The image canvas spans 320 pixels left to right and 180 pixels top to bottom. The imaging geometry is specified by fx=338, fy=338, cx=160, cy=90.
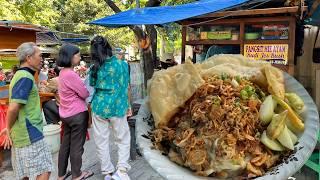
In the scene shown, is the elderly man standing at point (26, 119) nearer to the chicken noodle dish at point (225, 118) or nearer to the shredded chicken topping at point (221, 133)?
the chicken noodle dish at point (225, 118)

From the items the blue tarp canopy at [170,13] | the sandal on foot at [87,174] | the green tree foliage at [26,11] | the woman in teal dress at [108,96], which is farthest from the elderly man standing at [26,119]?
the green tree foliage at [26,11]

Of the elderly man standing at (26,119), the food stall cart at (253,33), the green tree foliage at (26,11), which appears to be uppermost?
the green tree foliage at (26,11)

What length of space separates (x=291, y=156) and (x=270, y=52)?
9.02 ft

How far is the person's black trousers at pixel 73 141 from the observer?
4.21 metres

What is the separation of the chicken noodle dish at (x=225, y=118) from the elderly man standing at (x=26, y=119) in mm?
1535

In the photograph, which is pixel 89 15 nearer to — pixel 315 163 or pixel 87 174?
pixel 87 174

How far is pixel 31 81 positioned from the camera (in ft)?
10.3

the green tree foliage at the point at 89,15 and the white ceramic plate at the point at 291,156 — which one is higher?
the green tree foliage at the point at 89,15

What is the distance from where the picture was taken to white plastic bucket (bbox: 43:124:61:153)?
5352mm

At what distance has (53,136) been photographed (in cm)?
543

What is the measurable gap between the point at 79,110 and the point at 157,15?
60.3 inches

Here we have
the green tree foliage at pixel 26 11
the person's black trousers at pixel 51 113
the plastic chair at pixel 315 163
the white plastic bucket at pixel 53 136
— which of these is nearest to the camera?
the plastic chair at pixel 315 163

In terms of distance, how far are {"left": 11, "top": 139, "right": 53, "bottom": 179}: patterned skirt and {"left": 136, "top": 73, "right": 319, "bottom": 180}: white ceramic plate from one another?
5.08 ft

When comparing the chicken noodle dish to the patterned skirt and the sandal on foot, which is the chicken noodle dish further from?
the sandal on foot
